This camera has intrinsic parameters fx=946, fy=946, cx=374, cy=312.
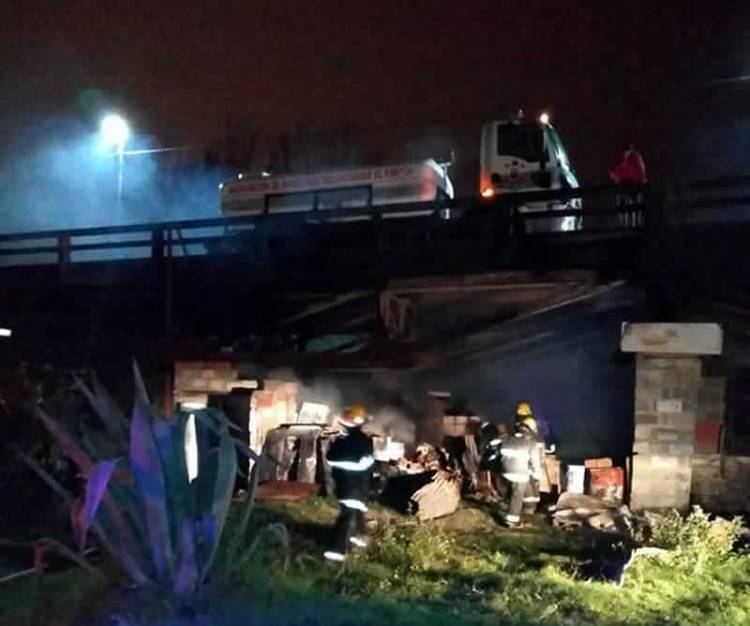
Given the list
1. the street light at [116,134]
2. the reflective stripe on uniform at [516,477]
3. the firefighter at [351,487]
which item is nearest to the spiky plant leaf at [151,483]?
Result: the firefighter at [351,487]

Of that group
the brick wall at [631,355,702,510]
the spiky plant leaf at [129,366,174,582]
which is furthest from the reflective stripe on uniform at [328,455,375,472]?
the brick wall at [631,355,702,510]

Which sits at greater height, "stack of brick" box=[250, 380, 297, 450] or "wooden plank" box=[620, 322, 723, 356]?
"wooden plank" box=[620, 322, 723, 356]

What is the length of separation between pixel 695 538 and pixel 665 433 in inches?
81.7

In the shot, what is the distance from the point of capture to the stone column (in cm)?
1030

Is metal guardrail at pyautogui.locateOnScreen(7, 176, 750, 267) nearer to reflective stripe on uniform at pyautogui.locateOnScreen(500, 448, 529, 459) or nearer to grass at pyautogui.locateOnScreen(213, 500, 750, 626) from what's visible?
reflective stripe on uniform at pyautogui.locateOnScreen(500, 448, 529, 459)

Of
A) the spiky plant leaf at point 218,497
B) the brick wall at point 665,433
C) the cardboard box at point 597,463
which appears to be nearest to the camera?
the spiky plant leaf at point 218,497

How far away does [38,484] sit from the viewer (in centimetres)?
1052

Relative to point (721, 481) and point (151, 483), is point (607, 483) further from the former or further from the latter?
point (151, 483)

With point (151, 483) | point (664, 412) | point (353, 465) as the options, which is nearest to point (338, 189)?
point (664, 412)

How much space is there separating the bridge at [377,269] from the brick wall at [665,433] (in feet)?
2.39

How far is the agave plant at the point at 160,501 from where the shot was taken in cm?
604

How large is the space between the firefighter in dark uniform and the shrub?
154cm

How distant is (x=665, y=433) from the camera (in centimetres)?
1038

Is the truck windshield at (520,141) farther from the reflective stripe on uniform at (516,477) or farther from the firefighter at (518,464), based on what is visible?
the reflective stripe on uniform at (516,477)
